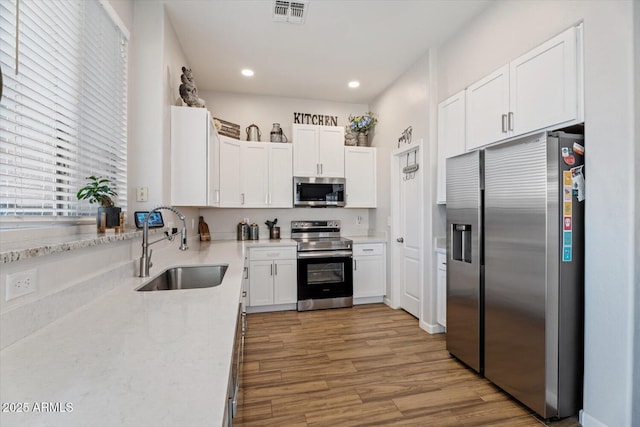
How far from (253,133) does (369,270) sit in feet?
7.98

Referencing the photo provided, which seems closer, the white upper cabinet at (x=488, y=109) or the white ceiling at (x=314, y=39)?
the white upper cabinet at (x=488, y=109)

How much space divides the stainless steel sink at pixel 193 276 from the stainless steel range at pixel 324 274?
174 cm

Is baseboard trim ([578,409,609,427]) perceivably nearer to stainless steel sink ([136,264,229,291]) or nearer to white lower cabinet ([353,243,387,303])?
stainless steel sink ([136,264,229,291])

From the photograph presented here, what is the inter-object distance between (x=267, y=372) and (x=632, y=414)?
7.07 feet

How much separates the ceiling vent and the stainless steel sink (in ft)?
6.90

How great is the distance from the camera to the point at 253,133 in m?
4.09

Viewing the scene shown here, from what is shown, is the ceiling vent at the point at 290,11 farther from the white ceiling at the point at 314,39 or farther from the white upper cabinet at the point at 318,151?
the white upper cabinet at the point at 318,151

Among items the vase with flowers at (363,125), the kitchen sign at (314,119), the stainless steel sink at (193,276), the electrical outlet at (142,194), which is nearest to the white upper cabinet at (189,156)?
the electrical outlet at (142,194)

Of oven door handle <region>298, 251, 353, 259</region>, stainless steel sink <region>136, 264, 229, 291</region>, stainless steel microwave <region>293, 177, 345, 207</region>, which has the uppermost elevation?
stainless steel microwave <region>293, 177, 345, 207</region>

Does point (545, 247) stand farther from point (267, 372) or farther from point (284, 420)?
point (267, 372)

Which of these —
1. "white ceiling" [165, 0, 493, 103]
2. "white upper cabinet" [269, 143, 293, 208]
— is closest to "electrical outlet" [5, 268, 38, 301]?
"white ceiling" [165, 0, 493, 103]

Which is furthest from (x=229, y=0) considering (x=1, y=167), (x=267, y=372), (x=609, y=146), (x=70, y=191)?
(x=267, y=372)

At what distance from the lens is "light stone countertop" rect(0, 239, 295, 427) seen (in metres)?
0.56

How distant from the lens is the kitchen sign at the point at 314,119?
4.42 metres
